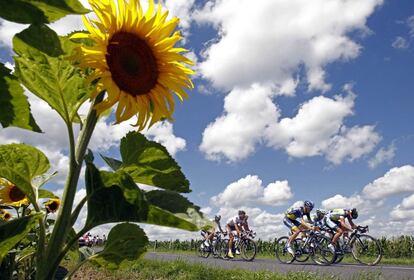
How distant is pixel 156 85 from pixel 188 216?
29 cm

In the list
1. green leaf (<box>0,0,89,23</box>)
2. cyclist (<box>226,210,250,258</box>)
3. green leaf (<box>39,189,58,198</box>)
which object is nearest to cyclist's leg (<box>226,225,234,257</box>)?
cyclist (<box>226,210,250,258</box>)

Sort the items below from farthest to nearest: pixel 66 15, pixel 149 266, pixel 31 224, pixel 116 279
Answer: pixel 149 266
pixel 116 279
pixel 31 224
pixel 66 15

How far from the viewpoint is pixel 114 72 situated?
73 centimetres

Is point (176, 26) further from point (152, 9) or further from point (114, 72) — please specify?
point (114, 72)

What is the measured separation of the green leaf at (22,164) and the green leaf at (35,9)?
327mm

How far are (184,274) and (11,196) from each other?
8.64 metres

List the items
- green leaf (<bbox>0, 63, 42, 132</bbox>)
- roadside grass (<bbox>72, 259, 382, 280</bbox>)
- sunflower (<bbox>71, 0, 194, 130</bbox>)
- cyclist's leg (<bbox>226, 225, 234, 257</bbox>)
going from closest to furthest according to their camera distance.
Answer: green leaf (<bbox>0, 63, 42, 132</bbox>)
sunflower (<bbox>71, 0, 194, 130</bbox>)
roadside grass (<bbox>72, 259, 382, 280</bbox>)
cyclist's leg (<bbox>226, 225, 234, 257</bbox>)

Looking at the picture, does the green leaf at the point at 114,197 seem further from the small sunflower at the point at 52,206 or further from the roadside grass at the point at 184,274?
the roadside grass at the point at 184,274

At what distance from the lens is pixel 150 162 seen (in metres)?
0.80

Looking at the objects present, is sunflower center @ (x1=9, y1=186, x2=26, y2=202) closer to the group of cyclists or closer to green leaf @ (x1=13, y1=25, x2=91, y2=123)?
green leaf @ (x1=13, y1=25, x2=91, y2=123)

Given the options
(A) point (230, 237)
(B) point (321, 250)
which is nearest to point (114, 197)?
(B) point (321, 250)

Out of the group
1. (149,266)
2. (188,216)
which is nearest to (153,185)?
(188,216)

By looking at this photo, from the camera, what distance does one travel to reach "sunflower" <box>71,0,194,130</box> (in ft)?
2.35

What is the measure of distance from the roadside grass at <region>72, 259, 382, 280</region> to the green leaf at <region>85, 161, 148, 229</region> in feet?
23.4
